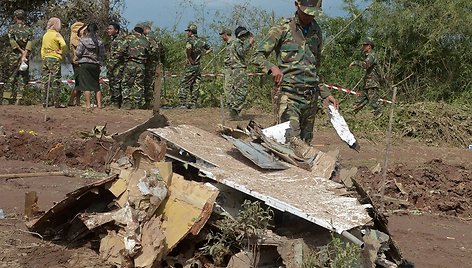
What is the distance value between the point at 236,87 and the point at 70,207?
9.10 m

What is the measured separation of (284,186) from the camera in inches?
216

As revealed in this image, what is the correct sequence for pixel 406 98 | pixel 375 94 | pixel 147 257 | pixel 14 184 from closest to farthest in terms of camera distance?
pixel 147 257
pixel 14 184
pixel 375 94
pixel 406 98

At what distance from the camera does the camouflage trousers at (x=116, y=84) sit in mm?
15680

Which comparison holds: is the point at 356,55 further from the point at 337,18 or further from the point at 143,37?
the point at 143,37

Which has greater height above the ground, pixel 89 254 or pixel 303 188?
pixel 303 188

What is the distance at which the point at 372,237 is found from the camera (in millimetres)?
5391

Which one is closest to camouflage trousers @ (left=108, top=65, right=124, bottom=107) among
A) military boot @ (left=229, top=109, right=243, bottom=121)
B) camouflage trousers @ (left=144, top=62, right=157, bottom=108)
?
camouflage trousers @ (left=144, top=62, right=157, bottom=108)

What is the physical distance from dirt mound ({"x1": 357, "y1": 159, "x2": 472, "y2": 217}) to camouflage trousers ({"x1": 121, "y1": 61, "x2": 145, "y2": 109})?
23.1 feet

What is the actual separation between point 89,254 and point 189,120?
905 centimetres

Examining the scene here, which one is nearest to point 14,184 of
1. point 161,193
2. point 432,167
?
point 161,193

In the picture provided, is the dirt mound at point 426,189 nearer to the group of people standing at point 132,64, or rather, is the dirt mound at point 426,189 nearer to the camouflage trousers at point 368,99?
the camouflage trousers at point 368,99

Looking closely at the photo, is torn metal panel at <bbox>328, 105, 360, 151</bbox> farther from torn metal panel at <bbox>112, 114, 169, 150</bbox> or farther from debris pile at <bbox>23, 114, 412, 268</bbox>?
torn metal panel at <bbox>112, 114, 169, 150</bbox>

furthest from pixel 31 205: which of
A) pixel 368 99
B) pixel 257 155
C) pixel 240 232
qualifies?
pixel 368 99

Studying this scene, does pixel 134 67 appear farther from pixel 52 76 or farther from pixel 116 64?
pixel 52 76
